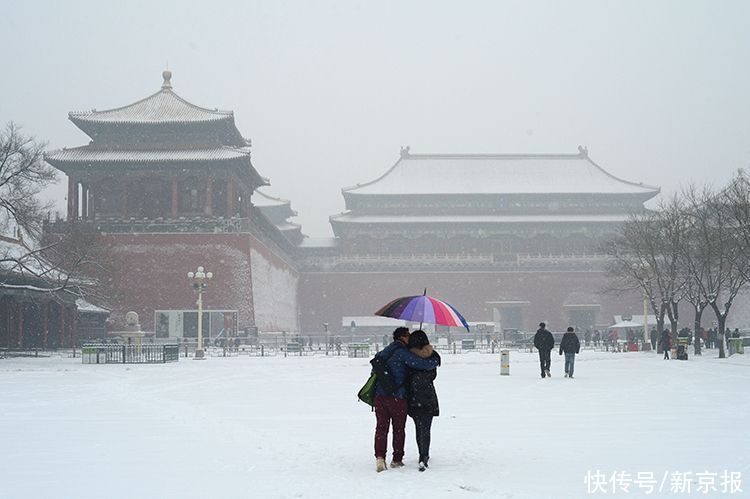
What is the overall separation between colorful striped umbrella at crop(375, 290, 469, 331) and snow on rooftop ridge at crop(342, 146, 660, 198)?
44.3 metres

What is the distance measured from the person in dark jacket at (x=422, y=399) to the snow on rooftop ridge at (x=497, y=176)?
45115 millimetres

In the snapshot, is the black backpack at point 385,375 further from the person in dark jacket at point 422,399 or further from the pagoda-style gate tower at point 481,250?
the pagoda-style gate tower at point 481,250

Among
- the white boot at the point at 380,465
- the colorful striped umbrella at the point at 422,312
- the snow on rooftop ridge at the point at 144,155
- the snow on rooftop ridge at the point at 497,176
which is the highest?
the snow on rooftop ridge at the point at 497,176

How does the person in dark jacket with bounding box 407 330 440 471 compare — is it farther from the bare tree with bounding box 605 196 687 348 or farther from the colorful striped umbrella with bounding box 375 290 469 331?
the bare tree with bounding box 605 196 687 348

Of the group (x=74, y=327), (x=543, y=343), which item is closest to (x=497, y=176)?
(x=74, y=327)

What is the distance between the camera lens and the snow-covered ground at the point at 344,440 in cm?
621

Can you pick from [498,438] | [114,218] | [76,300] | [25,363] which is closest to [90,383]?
[25,363]

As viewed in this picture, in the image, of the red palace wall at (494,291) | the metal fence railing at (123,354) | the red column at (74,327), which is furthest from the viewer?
the red palace wall at (494,291)

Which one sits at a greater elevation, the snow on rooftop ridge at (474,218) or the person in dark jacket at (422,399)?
the snow on rooftop ridge at (474,218)

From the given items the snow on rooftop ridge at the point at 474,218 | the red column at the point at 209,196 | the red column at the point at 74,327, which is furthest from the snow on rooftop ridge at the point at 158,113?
the snow on rooftop ridge at the point at 474,218

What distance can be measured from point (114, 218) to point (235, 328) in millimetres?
7351

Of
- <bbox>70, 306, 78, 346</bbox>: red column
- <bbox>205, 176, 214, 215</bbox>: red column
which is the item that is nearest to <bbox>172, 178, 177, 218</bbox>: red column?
<bbox>205, 176, 214, 215</bbox>: red column

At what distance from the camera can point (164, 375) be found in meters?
18.5

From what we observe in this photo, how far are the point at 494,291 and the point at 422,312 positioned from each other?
4367 cm
